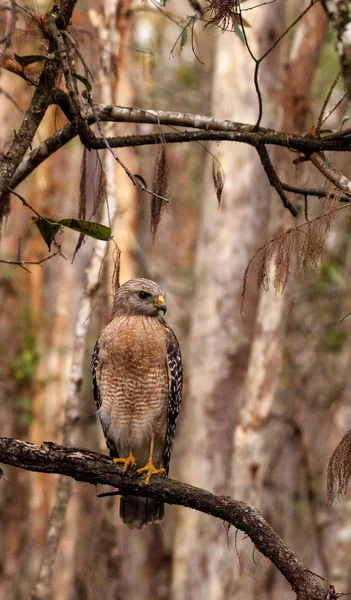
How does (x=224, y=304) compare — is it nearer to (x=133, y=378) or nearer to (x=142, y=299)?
(x=142, y=299)

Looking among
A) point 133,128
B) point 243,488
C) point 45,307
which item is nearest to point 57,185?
point 45,307

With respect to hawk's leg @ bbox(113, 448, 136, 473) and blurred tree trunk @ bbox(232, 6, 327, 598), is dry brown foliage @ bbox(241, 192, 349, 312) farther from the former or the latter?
blurred tree trunk @ bbox(232, 6, 327, 598)

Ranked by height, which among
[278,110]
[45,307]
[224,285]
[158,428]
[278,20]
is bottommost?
[158,428]

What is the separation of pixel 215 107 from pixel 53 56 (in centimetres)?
632

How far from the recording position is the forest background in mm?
5484

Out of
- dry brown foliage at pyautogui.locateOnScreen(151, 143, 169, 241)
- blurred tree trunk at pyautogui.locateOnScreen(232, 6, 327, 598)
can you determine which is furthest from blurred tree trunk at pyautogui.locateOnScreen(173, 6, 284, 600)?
dry brown foliage at pyautogui.locateOnScreen(151, 143, 169, 241)

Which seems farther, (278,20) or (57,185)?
(57,185)

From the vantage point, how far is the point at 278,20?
432 inches

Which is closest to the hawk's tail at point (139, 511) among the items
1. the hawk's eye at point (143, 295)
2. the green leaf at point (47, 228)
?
the hawk's eye at point (143, 295)

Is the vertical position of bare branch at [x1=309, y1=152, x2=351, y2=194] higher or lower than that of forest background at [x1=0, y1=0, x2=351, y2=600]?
lower

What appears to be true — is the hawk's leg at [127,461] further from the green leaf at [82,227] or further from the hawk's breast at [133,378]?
the green leaf at [82,227]

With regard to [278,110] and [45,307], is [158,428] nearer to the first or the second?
[278,110]

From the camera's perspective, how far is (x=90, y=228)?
4.32 meters

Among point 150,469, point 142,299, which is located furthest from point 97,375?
point 150,469
